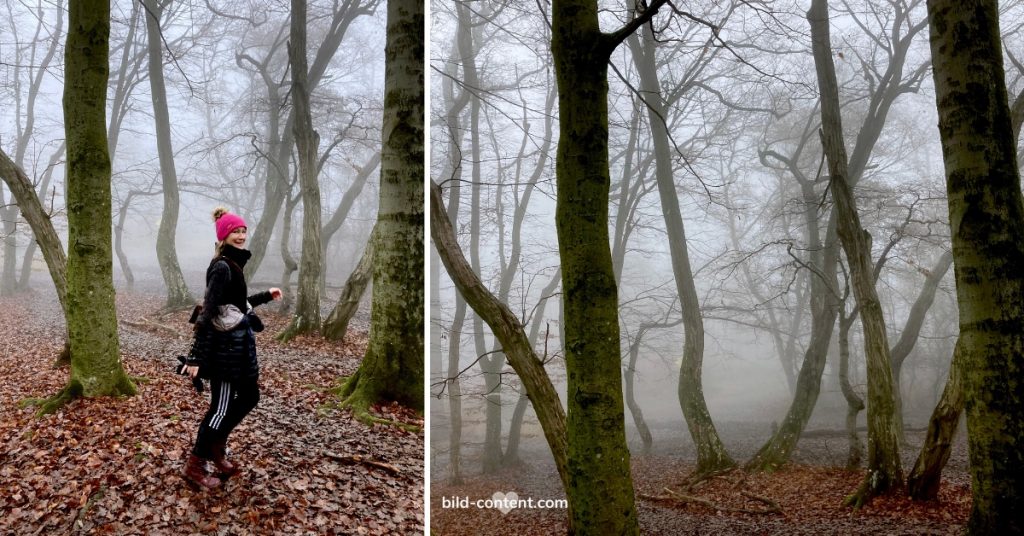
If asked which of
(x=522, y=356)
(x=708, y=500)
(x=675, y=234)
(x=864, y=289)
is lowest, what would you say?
(x=708, y=500)

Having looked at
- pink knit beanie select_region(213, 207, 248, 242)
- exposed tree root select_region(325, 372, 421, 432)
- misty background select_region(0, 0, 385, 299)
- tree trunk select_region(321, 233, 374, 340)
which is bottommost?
exposed tree root select_region(325, 372, 421, 432)

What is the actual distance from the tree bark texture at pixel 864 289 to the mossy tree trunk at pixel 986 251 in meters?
1.20

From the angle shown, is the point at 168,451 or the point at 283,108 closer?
the point at 168,451

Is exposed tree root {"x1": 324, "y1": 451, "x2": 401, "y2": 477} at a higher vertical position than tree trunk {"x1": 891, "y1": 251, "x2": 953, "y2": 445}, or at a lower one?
lower

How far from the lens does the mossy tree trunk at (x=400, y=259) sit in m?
3.23

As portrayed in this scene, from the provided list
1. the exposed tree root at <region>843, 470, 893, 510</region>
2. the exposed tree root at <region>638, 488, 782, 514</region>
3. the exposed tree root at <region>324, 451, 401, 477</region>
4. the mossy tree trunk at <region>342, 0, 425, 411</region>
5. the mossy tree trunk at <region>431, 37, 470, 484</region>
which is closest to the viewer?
the exposed tree root at <region>324, 451, 401, 477</region>

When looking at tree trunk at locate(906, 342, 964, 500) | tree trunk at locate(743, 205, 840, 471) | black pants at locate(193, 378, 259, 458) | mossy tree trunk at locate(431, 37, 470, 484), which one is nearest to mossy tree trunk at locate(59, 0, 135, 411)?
black pants at locate(193, 378, 259, 458)

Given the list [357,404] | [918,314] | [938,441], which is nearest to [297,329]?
[357,404]

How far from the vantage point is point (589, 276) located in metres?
2.24

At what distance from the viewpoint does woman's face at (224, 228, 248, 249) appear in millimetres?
2389

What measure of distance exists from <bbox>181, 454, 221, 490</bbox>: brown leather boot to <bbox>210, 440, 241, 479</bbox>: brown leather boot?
0.04 meters

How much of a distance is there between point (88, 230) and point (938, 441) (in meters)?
4.31

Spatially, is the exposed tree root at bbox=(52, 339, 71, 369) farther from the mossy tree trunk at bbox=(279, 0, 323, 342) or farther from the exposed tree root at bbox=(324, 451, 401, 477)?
the exposed tree root at bbox=(324, 451, 401, 477)

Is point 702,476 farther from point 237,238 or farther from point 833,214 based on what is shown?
point 237,238
